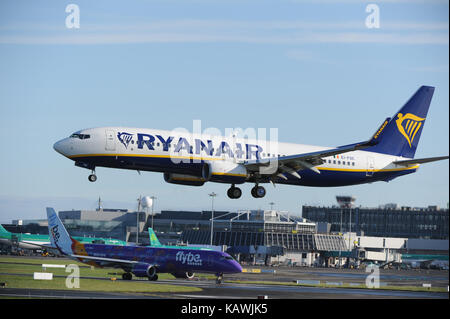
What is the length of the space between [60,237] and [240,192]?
26.4 meters

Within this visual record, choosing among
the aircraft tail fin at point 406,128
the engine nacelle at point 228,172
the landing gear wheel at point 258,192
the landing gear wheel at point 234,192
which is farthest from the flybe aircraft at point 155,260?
the aircraft tail fin at point 406,128

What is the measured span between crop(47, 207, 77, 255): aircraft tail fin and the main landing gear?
23338 mm

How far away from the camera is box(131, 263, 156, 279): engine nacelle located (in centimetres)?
8200

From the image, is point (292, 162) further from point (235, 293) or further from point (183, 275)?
point (183, 275)

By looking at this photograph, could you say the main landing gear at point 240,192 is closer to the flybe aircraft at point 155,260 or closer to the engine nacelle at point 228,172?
the engine nacelle at point 228,172

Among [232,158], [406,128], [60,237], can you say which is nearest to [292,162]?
[232,158]

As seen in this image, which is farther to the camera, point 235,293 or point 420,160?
point 420,160

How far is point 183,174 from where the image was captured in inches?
2916

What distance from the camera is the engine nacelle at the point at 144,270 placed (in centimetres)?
8200

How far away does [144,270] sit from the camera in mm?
81938

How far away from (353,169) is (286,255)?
3443 inches

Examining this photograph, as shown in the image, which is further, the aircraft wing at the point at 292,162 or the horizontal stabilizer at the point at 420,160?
the horizontal stabilizer at the point at 420,160
